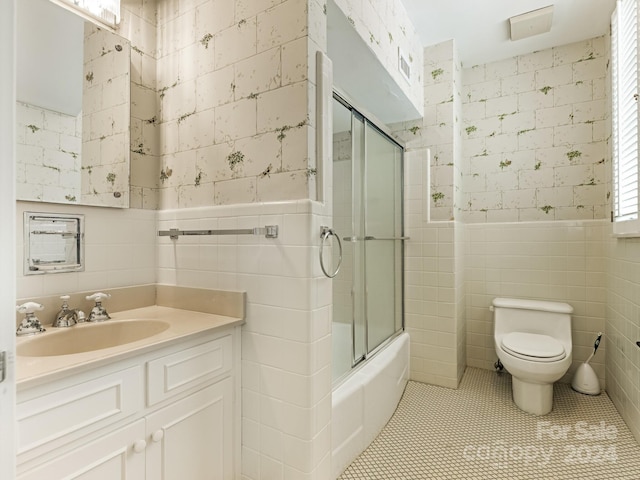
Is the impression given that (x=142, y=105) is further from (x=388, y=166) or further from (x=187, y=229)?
(x=388, y=166)

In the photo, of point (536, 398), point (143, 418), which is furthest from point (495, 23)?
point (143, 418)

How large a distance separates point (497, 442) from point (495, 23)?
2.69 m

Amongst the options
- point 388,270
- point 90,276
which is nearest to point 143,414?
point 90,276

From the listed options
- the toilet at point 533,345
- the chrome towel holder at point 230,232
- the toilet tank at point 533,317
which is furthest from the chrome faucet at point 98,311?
the toilet tank at point 533,317

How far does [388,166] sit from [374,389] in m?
1.52

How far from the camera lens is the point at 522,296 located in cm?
274

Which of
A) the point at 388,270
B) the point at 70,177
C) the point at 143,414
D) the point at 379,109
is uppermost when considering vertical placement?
the point at 379,109

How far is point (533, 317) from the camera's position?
8.35 ft

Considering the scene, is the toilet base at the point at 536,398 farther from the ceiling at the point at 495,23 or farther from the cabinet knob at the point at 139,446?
the ceiling at the point at 495,23

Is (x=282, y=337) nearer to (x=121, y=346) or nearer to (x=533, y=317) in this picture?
(x=121, y=346)

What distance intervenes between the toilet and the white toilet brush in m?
0.28

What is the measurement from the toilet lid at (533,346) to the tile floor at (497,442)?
39 cm

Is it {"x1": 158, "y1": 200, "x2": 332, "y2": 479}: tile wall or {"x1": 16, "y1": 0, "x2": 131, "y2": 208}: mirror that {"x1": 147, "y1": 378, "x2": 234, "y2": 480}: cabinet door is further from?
{"x1": 16, "y1": 0, "x2": 131, "y2": 208}: mirror

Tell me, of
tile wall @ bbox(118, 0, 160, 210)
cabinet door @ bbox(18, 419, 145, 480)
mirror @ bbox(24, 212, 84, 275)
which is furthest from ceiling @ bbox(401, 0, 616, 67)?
cabinet door @ bbox(18, 419, 145, 480)
